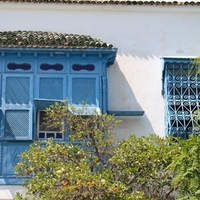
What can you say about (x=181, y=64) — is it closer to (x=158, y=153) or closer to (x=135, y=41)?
(x=135, y=41)

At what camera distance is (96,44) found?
14297mm

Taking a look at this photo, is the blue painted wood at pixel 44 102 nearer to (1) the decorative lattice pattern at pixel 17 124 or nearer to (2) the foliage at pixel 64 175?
(1) the decorative lattice pattern at pixel 17 124

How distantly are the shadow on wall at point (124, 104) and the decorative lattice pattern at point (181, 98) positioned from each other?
2.21 feet

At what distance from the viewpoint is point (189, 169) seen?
10.7m

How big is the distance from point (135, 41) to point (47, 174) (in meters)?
4.88

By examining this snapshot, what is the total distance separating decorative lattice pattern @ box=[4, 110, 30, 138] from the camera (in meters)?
13.8

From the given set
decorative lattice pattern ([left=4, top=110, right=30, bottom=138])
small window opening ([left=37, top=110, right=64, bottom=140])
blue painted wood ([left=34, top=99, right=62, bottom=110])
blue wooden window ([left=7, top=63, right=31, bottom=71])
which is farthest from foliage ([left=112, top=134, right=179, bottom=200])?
blue wooden window ([left=7, top=63, right=31, bottom=71])

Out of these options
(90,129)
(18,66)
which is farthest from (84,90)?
(90,129)

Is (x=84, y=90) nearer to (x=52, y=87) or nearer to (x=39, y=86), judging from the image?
(x=52, y=87)

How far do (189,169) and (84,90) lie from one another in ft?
14.0

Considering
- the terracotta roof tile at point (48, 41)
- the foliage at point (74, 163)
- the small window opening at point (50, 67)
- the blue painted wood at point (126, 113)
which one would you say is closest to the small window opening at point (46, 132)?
the foliage at point (74, 163)

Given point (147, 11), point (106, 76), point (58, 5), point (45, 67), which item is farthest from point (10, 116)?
point (147, 11)

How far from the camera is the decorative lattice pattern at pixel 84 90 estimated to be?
14117 mm

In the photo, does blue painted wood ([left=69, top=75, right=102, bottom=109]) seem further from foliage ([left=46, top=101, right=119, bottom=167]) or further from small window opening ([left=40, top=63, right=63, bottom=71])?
foliage ([left=46, top=101, right=119, bottom=167])
